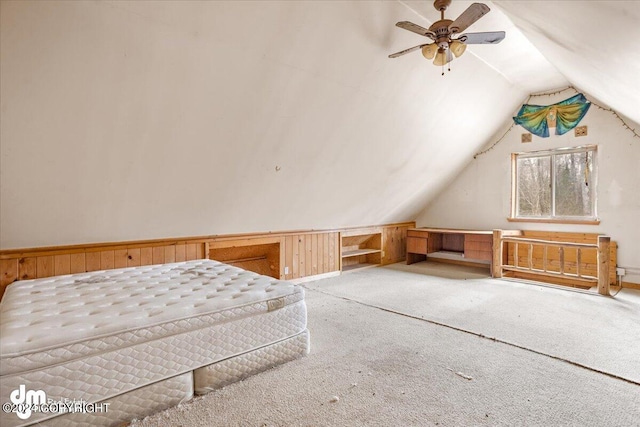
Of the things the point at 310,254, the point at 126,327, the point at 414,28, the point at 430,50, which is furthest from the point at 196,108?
the point at 310,254

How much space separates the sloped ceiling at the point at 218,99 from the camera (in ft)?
6.37

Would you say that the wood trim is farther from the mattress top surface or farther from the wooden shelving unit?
the mattress top surface

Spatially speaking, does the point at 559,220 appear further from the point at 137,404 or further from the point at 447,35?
the point at 137,404

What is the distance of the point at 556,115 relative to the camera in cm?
488

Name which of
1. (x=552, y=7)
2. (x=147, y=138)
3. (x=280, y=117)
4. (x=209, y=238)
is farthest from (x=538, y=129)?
(x=147, y=138)

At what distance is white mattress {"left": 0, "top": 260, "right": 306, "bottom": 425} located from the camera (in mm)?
1433

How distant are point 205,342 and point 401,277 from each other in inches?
144

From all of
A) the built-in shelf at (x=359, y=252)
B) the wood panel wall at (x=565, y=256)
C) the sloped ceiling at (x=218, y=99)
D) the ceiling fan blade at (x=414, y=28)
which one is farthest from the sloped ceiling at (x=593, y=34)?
the built-in shelf at (x=359, y=252)

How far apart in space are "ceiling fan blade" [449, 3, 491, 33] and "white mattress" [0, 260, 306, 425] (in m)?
2.32

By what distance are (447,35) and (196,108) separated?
209cm

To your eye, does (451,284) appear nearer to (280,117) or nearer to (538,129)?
(538,129)

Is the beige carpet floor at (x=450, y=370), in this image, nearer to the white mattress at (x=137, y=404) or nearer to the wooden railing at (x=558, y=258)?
the white mattress at (x=137, y=404)

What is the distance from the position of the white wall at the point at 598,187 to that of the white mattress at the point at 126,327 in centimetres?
462

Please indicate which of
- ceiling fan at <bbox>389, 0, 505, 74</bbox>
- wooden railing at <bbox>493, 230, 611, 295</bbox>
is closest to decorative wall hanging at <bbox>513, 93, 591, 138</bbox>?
wooden railing at <bbox>493, 230, 611, 295</bbox>
